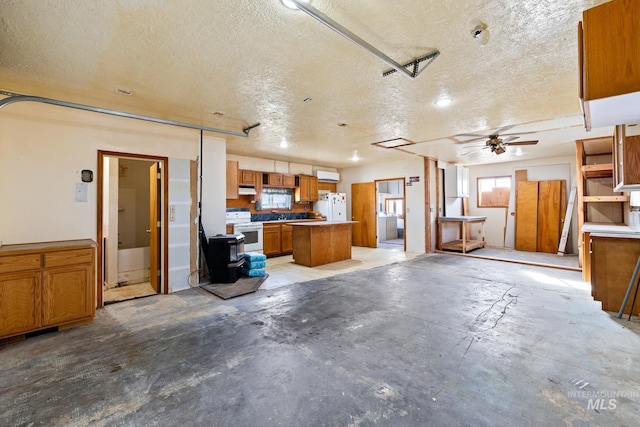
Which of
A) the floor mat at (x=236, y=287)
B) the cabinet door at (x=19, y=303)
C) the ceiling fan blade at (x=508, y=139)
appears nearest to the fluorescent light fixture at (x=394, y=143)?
the ceiling fan blade at (x=508, y=139)

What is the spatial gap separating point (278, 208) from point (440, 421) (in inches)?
267

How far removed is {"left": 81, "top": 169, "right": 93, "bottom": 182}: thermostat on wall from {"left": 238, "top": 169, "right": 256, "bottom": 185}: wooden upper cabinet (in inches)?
133

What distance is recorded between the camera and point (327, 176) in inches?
346

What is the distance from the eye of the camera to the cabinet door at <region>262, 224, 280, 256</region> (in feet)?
22.9

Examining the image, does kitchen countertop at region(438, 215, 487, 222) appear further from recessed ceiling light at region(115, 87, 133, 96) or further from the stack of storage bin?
recessed ceiling light at region(115, 87, 133, 96)

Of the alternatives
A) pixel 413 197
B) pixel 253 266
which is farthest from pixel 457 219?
pixel 253 266

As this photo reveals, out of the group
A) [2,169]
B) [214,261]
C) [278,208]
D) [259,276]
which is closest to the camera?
[2,169]

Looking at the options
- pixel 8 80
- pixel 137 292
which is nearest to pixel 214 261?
pixel 137 292

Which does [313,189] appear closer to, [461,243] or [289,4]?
[461,243]

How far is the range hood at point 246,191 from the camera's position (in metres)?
6.83

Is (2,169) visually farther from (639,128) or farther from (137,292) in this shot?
(639,128)

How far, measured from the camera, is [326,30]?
2072mm

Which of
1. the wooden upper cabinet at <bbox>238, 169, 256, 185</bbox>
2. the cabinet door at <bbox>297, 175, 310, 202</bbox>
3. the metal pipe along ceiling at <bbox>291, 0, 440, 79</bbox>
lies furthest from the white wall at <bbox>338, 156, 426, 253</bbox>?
the metal pipe along ceiling at <bbox>291, 0, 440, 79</bbox>
